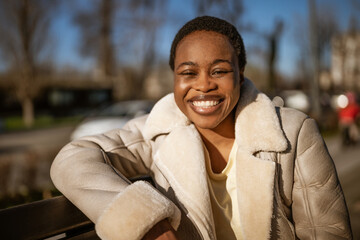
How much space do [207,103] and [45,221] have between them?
37.0 inches

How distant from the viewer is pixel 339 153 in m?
8.25

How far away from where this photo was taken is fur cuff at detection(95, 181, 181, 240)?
1.22 metres

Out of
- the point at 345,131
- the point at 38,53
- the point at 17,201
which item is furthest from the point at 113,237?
the point at 38,53

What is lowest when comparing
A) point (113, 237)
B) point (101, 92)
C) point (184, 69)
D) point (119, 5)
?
point (101, 92)

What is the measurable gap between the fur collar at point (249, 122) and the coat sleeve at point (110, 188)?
182 millimetres

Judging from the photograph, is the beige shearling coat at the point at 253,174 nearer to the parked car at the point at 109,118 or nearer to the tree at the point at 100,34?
the parked car at the point at 109,118

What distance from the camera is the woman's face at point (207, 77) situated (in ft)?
5.37

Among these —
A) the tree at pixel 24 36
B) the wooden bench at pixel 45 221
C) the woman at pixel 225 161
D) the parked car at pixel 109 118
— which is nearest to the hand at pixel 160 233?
the woman at pixel 225 161

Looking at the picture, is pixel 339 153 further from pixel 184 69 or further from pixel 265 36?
A: pixel 184 69

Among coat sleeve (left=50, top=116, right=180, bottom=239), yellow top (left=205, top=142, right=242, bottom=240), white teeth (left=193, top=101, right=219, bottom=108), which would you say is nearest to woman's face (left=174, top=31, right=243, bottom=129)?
white teeth (left=193, top=101, right=219, bottom=108)

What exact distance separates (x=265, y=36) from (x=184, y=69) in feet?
28.5

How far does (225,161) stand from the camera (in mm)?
1821

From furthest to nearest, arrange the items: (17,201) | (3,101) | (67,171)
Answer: (3,101)
(17,201)
(67,171)

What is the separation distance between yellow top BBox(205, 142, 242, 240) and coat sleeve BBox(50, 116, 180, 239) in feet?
1.40
